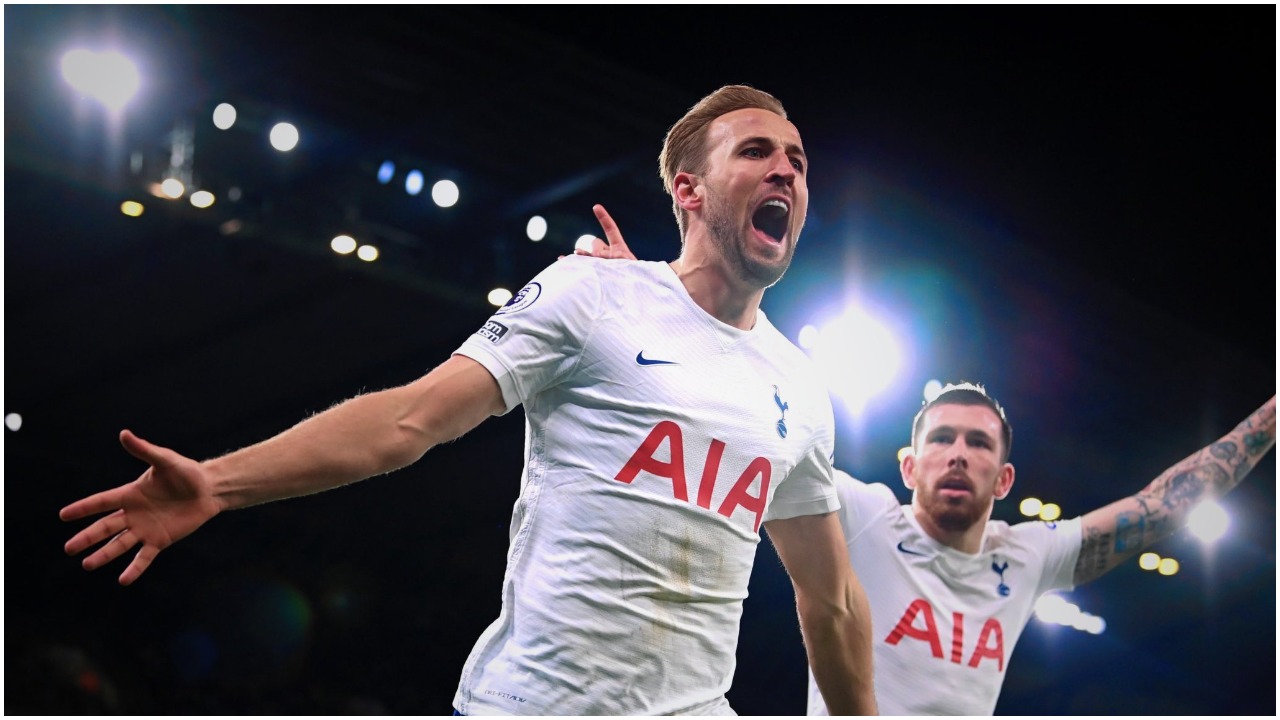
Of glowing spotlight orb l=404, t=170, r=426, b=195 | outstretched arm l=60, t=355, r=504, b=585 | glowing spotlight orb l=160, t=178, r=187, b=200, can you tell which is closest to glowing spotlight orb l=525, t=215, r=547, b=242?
glowing spotlight orb l=404, t=170, r=426, b=195

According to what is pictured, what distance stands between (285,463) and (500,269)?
22.1 ft

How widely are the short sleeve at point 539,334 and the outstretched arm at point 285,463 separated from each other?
0.04 metres

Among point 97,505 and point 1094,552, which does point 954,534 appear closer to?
point 1094,552

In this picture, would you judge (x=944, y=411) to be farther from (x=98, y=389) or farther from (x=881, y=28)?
(x=98, y=389)

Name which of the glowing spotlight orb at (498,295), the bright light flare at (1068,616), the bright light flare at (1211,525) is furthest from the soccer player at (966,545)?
the bright light flare at (1068,616)

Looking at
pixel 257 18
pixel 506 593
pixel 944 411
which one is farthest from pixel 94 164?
pixel 506 593

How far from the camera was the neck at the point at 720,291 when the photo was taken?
2826mm

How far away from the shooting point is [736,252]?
2.84m

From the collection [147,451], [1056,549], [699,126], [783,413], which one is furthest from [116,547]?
[1056,549]

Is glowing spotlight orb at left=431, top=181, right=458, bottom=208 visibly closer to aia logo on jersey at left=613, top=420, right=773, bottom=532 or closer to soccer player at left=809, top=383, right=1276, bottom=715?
soccer player at left=809, top=383, right=1276, bottom=715

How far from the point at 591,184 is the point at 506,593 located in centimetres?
585

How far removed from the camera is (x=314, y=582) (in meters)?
13.2

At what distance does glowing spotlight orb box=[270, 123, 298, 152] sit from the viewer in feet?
24.5

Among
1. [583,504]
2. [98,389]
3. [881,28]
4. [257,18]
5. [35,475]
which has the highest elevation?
[881,28]
